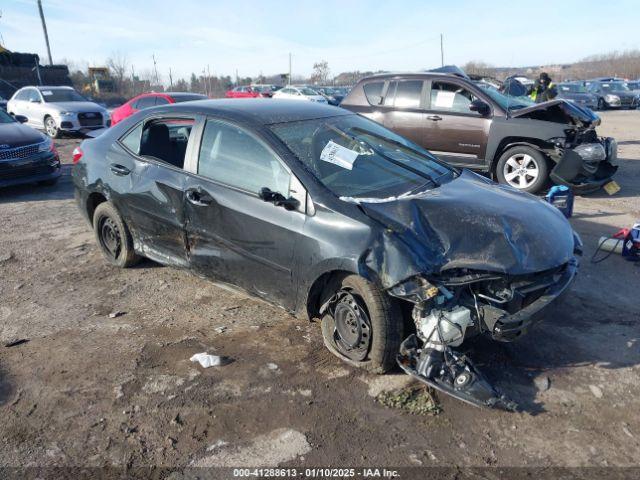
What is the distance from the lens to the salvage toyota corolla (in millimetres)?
2934

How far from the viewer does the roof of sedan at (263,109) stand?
12.8 ft

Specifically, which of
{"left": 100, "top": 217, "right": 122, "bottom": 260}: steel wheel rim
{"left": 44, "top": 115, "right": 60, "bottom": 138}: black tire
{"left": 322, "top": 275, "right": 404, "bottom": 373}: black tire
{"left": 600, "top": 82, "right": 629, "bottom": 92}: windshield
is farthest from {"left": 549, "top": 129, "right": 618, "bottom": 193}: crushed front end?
{"left": 600, "top": 82, "right": 629, "bottom": 92}: windshield

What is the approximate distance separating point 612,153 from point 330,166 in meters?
6.07

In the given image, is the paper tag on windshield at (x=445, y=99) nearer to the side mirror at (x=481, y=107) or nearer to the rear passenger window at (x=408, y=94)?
the rear passenger window at (x=408, y=94)

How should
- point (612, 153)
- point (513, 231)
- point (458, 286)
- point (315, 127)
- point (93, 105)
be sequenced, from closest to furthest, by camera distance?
point (458, 286), point (513, 231), point (315, 127), point (612, 153), point (93, 105)

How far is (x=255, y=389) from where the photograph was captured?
125 inches

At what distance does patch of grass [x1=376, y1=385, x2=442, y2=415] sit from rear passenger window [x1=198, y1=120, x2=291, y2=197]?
1486mm

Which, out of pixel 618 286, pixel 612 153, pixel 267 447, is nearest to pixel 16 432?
pixel 267 447

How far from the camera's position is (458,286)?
117 inches

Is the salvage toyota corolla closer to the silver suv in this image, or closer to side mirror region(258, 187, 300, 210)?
side mirror region(258, 187, 300, 210)

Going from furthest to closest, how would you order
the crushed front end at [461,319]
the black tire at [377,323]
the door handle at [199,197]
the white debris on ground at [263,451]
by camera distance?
the door handle at [199,197], the black tire at [377,323], the crushed front end at [461,319], the white debris on ground at [263,451]

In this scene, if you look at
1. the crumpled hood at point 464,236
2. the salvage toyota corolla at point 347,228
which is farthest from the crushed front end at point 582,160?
the crumpled hood at point 464,236

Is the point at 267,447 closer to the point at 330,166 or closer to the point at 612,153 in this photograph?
the point at 330,166

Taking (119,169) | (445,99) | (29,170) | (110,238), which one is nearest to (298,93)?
(445,99)
